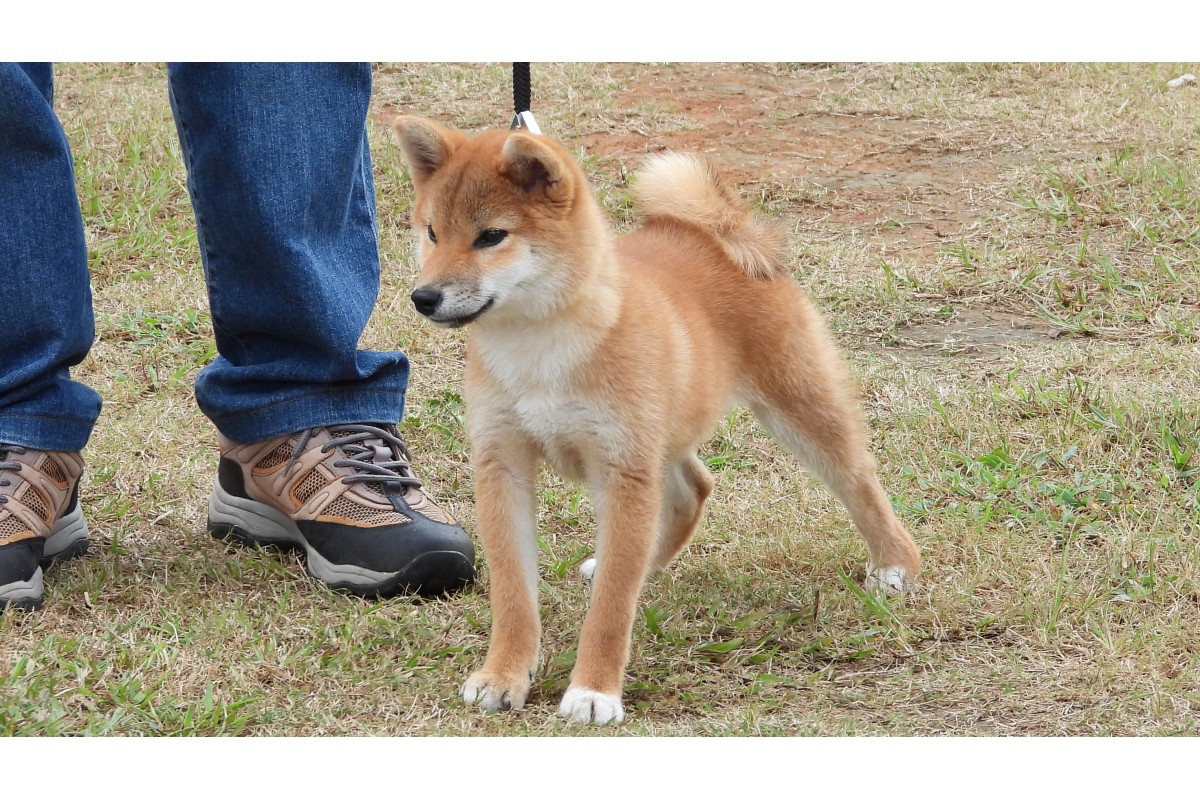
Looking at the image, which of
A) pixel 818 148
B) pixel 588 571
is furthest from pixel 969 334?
pixel 588 571

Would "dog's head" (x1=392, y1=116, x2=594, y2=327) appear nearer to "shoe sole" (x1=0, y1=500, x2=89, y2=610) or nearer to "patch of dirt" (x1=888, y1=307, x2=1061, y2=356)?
"shoe sole" (x1=0, y1=500, x2=89, y2=610)

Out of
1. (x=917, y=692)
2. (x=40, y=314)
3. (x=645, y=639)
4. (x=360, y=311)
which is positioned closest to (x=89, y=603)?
(x=40, y=314)

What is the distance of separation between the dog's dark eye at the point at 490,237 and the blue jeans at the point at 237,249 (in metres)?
0.67

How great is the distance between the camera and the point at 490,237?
271 cm

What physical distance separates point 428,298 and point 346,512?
2.88ft

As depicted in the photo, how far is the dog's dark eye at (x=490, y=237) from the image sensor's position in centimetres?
271

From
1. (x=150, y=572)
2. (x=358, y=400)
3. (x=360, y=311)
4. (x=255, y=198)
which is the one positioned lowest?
(x=150, y=572)

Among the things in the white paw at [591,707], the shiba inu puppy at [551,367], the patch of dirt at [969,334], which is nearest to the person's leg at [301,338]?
the shiba inu puppy at [551,367]

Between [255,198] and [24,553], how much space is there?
3.27 feet

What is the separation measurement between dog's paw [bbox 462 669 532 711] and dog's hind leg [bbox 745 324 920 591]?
1.07 m

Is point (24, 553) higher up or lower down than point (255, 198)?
lower down

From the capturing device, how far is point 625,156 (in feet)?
21.6

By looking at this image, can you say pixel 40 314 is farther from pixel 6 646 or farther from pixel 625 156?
pixel 625 156

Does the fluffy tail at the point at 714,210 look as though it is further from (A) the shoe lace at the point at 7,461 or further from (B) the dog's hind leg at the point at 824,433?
(A) the shoe lace at the point at 7,461
